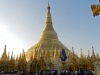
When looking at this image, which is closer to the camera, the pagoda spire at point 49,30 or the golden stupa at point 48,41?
the golden stupa at point 48,41

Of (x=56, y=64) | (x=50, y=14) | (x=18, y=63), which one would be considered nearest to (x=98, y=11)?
(x=56, y=64)

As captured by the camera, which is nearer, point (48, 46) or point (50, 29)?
point (48, 46)

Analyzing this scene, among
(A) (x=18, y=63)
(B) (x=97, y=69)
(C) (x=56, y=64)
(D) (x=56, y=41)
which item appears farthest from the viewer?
(D) (x=56, y=41)

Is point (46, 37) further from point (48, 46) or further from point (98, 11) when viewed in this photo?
point (98, 11)

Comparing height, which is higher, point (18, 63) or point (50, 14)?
point (50, 14)

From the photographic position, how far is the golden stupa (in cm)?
6339

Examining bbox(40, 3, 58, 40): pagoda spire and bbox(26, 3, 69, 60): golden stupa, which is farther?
bbox(40, 3, 58, 40): pagoda spire

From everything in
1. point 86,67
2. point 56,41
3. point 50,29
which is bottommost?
point 86,67

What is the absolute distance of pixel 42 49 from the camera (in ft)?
202

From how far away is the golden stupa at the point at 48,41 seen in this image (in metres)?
63.4

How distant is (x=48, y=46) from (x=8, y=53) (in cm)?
1417

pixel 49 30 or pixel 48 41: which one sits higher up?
pixel 49 30

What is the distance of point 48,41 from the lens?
220ft

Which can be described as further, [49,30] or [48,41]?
[49,30]
